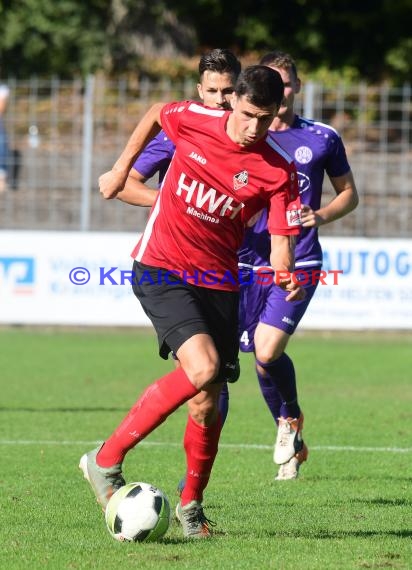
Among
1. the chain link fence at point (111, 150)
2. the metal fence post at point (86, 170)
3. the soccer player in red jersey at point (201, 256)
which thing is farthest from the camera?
the metal fence post at point (86, 170)

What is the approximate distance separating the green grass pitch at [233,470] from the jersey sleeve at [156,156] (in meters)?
1.74

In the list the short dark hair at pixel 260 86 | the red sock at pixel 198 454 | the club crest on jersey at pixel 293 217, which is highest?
the short dark hair at pixel 260 86

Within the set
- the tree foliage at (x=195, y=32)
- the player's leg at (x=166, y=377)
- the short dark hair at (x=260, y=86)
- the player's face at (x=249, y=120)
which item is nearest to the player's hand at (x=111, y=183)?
the player's leg at (x=166, y=377)

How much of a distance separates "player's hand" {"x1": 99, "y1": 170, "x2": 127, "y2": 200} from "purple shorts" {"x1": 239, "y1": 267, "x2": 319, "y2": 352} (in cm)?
182

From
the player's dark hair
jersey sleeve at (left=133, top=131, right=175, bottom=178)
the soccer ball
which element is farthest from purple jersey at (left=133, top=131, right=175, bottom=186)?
the soccer ball

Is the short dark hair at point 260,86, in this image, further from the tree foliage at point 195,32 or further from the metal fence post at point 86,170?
the tree foliage at point 195,32

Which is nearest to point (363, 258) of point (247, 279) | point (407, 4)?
→ point (247, 279)

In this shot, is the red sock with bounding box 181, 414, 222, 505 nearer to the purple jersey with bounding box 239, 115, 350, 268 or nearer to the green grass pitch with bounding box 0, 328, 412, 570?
the green grass pitch with bounding box 0, 328, 412, 570

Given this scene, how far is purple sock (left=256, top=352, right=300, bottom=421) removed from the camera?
290 inches

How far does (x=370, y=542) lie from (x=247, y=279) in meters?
2.40

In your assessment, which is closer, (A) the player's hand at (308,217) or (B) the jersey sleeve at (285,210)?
(B) the jersey sleeve at (285,210)

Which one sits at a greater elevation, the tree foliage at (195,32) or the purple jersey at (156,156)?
Answer: the tree foliage at (195,32)

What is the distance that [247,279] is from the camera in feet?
24.6

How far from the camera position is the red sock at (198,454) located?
562cm
